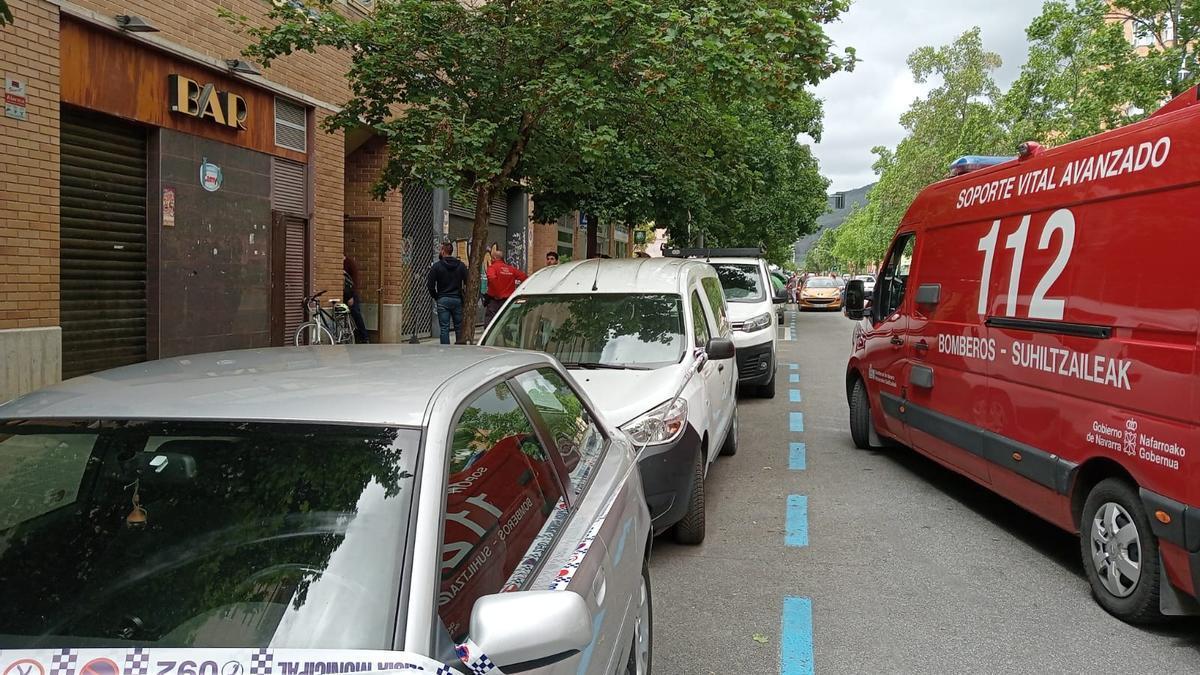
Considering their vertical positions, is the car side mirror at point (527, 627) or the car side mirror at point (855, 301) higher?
the car side mirror at point (855, 301)

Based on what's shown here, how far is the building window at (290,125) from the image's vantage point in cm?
1268

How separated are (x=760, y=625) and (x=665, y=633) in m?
0.46

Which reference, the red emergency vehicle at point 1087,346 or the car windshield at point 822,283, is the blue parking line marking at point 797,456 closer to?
the red emergency vehicle at point 1087,346

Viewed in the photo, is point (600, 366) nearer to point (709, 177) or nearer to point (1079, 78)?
point (709, 177)

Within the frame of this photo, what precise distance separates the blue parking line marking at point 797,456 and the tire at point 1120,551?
129 inches

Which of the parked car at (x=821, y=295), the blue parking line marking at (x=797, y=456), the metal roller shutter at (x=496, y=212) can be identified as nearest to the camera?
the blue parking line marking at (x=797, y=456)

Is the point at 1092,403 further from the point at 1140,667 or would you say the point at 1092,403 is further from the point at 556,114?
the point at 556,114

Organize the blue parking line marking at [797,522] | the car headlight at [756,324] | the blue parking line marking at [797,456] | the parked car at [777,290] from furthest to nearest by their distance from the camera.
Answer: the parked car at [777,290] < the car headlight at [756,324] < the blue parking line marking at [797,456] < the blue parking line marking at [797,522]

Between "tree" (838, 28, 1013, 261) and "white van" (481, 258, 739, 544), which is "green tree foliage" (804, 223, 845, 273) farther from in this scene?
"white van" (481, 258, 739, 544)

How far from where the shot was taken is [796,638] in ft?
13.3

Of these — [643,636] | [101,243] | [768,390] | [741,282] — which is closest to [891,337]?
[768,390]

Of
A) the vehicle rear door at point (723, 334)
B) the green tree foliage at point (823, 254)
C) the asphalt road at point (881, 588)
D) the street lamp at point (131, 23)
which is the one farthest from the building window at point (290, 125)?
the green tree foliage at point (823, 254)

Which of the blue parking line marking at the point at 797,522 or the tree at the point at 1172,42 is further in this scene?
the tree at the point at 1172,42

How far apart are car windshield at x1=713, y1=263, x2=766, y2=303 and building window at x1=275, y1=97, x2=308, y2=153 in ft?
20.7
